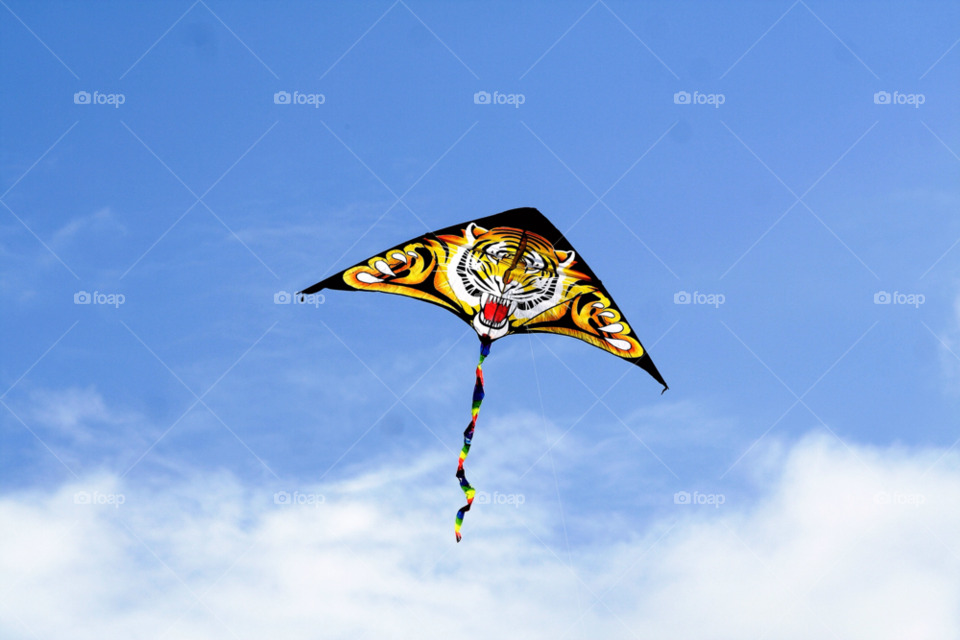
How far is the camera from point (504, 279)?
22.1 meters

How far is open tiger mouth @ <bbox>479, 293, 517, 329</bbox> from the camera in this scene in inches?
854

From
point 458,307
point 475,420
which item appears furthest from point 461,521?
point 458,307

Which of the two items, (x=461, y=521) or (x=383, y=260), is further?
(x=383, y=260)

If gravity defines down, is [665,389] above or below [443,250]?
below

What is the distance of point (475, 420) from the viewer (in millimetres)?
19109

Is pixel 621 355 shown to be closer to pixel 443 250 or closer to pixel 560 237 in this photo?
pixel 560 237

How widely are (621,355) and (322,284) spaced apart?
721cm

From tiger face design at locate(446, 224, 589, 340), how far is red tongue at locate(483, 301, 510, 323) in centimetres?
4

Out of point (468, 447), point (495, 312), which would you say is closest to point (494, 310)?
point (495, 312)

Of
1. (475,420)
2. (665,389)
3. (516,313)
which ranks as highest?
(516,313)

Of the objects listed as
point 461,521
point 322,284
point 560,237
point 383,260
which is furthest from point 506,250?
point 461,521

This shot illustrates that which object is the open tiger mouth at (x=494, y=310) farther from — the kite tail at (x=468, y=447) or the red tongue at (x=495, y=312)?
the kite tail at (x=468, y=447)

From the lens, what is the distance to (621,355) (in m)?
22.7

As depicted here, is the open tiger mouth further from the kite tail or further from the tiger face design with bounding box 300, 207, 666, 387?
the kite tail
